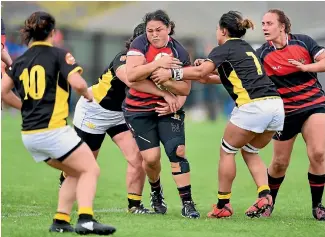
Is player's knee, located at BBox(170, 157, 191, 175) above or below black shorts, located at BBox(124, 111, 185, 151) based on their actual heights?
below

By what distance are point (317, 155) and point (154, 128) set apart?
1.63 metres

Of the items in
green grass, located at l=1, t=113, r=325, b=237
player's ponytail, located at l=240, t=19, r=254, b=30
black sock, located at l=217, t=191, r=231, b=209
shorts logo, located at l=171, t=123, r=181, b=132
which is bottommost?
green grass, located at l=1, t=113, r=325, b=237

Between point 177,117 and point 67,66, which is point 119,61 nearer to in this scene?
point 177,117

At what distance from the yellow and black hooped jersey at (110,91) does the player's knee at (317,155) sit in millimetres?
2071

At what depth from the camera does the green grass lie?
8.01 metres

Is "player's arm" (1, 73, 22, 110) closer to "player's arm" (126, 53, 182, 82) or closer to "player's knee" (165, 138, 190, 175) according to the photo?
"player's arm" (126, 53, 182, 82)

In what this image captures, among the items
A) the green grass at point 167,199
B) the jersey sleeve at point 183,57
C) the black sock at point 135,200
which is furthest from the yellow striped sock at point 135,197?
the jersey sleeve at point 183,57

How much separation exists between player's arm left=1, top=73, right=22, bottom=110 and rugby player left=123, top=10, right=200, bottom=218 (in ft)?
4.78

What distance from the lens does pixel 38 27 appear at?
7391 millimetres

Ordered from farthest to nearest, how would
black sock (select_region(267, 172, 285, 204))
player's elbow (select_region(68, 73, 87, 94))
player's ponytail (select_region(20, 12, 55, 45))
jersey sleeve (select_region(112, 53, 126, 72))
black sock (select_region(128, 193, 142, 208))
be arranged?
black sock (select_region(267, 172, 285, 204)), black sock (select_region(128, 193, 142, 208)), jersey sleeve (select_region(112, 53, 126, 72)), player's ponytail (select_region(20, 12, 55, 45)), player's elbow (select_region(68, 73, 87, 94))

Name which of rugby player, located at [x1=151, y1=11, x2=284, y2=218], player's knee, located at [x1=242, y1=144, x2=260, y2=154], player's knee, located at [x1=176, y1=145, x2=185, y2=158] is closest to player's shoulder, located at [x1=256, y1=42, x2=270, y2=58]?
rugby player, located at [x1=151, y1=11, x2=284, y2=218]

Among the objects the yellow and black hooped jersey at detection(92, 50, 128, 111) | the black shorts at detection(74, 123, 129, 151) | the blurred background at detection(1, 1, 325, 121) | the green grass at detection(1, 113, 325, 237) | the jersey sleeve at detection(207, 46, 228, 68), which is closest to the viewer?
the green grass at detection(1, 113, 325, 237)

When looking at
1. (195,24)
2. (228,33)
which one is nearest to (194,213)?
(228,33)

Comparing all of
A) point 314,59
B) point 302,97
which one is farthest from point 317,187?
point 314,59
